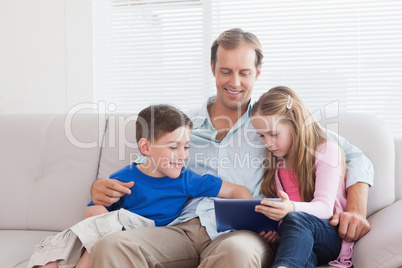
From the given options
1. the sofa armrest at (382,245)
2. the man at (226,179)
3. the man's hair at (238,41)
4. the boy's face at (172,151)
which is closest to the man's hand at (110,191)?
the man at (226,179)

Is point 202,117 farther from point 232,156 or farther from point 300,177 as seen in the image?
point 300,177

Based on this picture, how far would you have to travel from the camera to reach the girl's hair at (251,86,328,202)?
5.78 feet

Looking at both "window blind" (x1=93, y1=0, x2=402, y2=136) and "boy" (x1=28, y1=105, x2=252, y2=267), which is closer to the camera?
"boy" (x1=28, y1=105, x2=252, y2=267)

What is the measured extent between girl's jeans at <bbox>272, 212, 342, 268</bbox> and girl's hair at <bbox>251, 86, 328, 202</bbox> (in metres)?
0.20

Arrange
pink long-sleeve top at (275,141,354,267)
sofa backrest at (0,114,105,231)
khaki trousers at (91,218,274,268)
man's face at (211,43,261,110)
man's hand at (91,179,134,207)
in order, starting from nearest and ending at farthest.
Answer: khaki trousers at (91,218,274,268), pink long-sleeve top at (275,141,354,267), man's hand at (91,179,134,207), man's face at (211,43,261,110), sofa backrest at (0,114,105,231)

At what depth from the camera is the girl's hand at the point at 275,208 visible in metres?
1.47

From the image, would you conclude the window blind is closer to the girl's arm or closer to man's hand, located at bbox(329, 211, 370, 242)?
the girl's arm

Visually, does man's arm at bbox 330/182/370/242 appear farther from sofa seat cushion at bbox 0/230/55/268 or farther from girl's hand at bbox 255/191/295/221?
sofa seat cushion at bbox 0/230/55/268

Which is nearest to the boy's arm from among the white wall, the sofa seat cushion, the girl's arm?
the girl's arm

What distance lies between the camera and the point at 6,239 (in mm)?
1899

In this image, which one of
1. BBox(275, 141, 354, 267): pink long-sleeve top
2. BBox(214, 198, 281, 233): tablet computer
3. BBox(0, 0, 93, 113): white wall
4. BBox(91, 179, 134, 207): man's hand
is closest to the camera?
BBox(214, 198, 281, 233): tablet computer

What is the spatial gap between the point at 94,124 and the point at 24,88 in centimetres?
115

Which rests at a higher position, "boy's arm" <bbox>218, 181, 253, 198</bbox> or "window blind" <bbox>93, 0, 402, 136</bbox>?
"window blind" <bbox>93, 0, 402, 136</bbox>

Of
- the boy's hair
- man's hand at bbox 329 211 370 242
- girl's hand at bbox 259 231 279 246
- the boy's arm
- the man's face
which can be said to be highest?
the man's face
